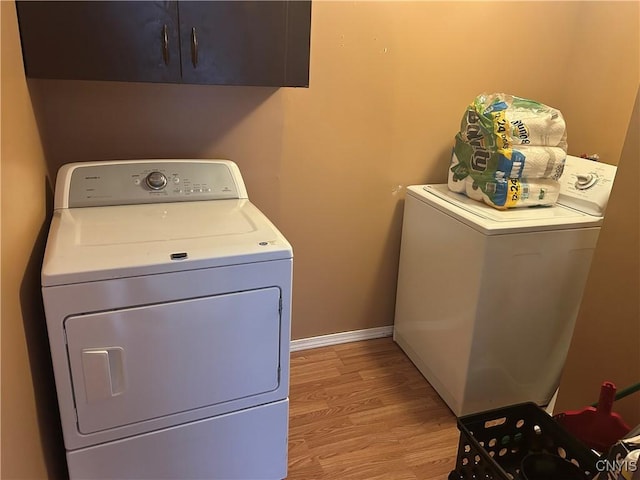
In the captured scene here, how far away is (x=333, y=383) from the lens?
2244 mm

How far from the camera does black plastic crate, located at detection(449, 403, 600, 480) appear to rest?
4.89 feet

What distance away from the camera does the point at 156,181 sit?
174cm

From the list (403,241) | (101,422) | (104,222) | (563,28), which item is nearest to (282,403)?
(101,422)

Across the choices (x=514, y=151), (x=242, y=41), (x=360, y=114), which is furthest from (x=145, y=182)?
(x=514, y=151)

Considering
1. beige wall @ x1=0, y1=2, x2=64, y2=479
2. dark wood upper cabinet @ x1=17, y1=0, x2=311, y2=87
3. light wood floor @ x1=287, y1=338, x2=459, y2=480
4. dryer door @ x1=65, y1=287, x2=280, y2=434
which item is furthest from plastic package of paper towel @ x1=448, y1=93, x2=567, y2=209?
beige wall @ x1=0, y1=2, x2=64, y2=479

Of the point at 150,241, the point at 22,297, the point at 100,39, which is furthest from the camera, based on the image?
the point at 100,39

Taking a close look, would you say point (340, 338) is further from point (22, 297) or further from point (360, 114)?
point (22, 297)

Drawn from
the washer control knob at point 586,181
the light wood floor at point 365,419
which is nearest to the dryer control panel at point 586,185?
the washer control knob at point 586,181

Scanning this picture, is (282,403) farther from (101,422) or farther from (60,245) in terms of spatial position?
(60,245)

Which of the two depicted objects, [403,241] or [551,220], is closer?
[551,220]

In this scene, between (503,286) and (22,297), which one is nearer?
(22,297)

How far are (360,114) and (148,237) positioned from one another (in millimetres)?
1179

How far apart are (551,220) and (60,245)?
168 cm

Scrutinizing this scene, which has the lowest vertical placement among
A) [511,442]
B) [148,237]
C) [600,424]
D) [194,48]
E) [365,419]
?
[365,419]
